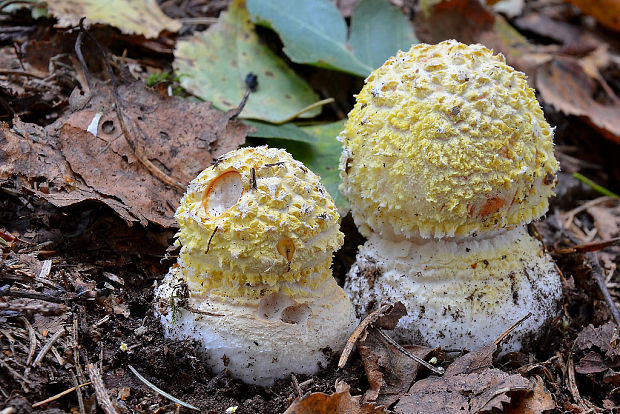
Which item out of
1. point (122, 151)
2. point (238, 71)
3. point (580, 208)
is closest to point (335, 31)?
point (238, 71)

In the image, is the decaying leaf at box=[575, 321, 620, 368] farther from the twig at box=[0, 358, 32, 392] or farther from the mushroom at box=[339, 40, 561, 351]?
the twig at box=[0, 358, 32, 392]

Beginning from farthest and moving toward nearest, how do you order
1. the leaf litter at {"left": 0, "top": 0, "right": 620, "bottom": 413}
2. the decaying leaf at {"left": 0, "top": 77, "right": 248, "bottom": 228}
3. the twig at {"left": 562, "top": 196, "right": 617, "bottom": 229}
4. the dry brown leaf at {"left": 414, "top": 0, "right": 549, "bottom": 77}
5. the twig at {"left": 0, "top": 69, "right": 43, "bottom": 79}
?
1. the dry brown leaf at {"left": 414, "top": 0, "right": 549, "bottom": 77}
2. the twig at {"left": 562, "top": 196, "right": 617, "bottom": 229}
3. the twig at {"left": 0, "top": 69, "right": 43, "bottom": 79}
4. the decaying leaf at {"left": 0, "top": 77, "right": 248, "bottom": 228}
5. the leaf litter at {"left": 0, "top": 0, "right": 620, "bottom": 413}

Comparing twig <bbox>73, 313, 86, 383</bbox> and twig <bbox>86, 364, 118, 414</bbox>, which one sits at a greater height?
twig <bbox>73, 313, 86, 383</bbox>

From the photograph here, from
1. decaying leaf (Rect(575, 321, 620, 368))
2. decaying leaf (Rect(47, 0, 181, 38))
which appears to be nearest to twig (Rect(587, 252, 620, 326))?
decaying leaf (Rect(575, 321, 620, 368))

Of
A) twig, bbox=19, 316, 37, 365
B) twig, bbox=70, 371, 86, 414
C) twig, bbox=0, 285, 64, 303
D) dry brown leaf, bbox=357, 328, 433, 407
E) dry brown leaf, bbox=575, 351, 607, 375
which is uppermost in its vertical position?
twig, bbox=0, 285, 64, 303

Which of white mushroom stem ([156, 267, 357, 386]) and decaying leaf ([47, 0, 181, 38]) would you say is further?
decaying leaf ([47, 0, 181, 38])

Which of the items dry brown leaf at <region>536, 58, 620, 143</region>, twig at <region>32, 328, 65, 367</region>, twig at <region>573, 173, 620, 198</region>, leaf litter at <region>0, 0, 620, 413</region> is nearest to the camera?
twig at <region>32, 328, 65, 367</region>

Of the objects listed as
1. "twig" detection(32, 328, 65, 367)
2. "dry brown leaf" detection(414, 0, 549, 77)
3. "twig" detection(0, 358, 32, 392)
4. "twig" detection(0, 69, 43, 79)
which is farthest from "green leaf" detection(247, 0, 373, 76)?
"twig" detection(0, 358, 32, 392)

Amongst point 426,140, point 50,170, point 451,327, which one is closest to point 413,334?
point 451,327
